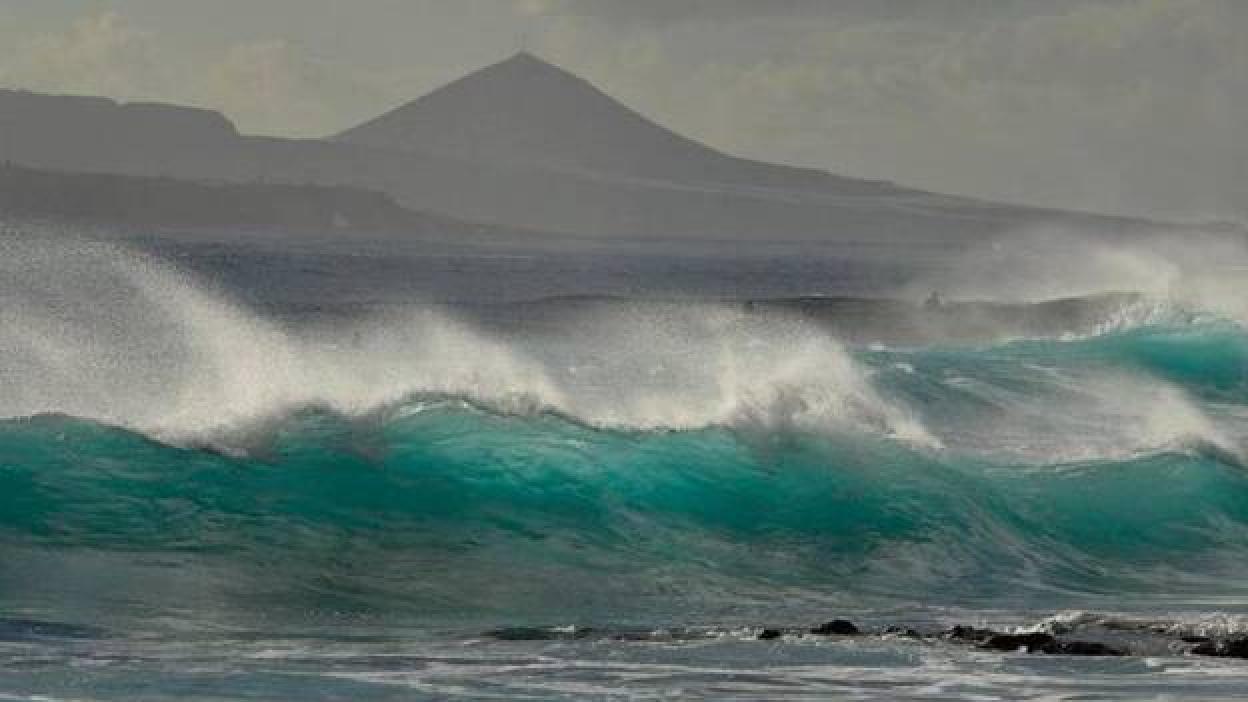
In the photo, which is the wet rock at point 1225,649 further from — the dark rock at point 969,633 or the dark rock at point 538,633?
the dark rock at point 538,633

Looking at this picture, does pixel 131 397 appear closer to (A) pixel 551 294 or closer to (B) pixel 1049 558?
(B) pixel 1049 558

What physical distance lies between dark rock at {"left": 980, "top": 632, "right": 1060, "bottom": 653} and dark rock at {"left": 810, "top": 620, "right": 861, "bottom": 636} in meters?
0.91

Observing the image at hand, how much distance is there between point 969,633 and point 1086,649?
0.89 metres

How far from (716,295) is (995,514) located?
79600 mm

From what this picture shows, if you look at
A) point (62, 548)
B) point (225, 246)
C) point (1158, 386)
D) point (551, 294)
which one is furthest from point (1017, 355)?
point (225, 246)

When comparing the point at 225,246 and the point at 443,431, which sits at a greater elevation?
the point at 225,246

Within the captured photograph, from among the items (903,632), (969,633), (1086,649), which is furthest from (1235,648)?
(903,632)

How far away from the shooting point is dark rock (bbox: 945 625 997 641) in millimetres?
16328

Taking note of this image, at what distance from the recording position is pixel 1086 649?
15.9 metres

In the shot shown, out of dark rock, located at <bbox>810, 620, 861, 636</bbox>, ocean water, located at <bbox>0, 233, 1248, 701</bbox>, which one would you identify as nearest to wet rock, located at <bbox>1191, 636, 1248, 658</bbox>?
ocean water, located at <bbox>0, 233, 1248, 701</bbox>

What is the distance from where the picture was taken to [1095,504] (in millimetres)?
25047

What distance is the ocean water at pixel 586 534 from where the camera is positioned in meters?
15.1

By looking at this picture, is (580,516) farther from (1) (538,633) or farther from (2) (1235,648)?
(2) (1235,648)

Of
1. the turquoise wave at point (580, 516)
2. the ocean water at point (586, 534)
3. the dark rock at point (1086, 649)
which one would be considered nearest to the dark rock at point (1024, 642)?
the dark rock at point (1086, 649)
